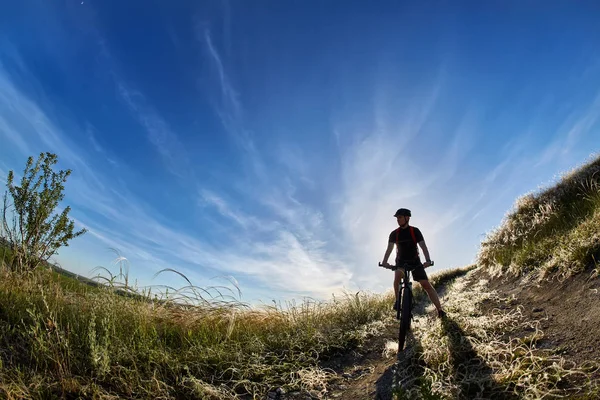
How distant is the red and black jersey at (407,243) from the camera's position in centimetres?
865

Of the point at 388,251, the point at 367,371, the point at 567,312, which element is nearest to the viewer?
the point at 567,312

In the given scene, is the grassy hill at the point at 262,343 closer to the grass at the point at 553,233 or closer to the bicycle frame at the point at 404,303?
the grass at the point at 553,233

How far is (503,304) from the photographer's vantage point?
8914mm

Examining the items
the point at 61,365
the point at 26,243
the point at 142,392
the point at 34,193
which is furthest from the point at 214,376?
the point at 34,193

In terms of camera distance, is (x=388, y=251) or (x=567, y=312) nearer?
(x=567, y=312)

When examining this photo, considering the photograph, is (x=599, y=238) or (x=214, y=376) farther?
(x=599, y=238)

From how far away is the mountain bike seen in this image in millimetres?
7379

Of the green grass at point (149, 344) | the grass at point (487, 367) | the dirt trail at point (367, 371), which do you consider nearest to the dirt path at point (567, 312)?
the grass at point (487, 367)

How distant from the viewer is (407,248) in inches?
342

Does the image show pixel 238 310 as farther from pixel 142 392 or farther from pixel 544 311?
pixel 544 311

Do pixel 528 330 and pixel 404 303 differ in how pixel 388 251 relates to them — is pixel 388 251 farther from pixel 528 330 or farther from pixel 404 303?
pixel 528 330

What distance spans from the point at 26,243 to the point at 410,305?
10.5 metres

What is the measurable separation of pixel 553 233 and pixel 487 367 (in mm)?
8132

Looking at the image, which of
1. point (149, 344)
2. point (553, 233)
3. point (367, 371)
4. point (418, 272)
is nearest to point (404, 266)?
point (418, 272)
